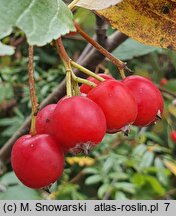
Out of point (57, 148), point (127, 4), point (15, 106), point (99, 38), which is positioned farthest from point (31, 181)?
point (15, 106)

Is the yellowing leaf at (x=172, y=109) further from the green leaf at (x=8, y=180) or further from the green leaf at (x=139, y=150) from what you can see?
the green leaf at (x=8, y=180)

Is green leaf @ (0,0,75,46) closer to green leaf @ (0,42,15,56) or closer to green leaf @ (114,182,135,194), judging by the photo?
green leaf @ (0,42,15,56)

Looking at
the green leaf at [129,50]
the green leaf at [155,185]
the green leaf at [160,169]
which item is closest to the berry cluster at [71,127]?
the green leaf at [129,50]

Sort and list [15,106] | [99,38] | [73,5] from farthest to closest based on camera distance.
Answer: [15,106] < [99,38] < [73,5]

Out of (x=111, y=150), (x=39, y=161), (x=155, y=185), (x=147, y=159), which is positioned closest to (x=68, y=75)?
(x=39, y=161)

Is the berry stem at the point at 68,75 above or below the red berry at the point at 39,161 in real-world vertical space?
above

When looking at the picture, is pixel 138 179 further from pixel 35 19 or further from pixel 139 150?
pixel 35 19

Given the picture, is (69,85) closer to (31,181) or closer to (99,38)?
(31,181)
